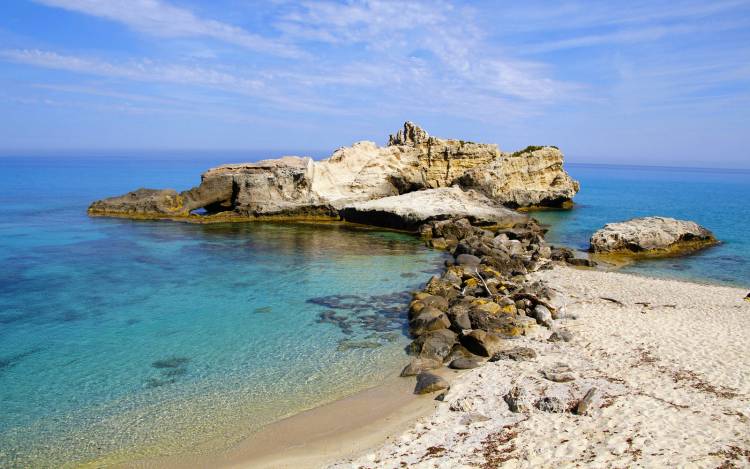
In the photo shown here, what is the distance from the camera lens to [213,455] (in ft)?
33.0

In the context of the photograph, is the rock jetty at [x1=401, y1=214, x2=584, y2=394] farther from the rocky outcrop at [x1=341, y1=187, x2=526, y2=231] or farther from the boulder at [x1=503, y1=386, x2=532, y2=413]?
the rocky outcrop at [x1=341, y1=187, x2=526, y2=231]

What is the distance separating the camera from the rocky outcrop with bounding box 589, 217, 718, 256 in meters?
30.8

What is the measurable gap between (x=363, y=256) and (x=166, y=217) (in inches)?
858

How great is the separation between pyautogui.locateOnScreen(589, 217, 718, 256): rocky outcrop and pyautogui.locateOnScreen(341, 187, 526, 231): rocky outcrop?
857 cm

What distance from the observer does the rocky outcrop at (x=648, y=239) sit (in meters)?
30.8

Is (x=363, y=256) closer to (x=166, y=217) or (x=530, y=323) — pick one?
(x=530, y=323)

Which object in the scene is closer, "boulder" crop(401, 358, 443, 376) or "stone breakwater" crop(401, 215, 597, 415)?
"stone breakwater" crop(401, 215, 597, 415)

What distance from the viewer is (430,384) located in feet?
41.2

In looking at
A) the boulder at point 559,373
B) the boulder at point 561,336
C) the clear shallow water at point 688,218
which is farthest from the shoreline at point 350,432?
the clear shallow water at point 688,218

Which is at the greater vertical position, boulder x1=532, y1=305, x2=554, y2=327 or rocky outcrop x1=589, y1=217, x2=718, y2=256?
rocky outcrop x1=589, y1=217, x2=718, y2=256

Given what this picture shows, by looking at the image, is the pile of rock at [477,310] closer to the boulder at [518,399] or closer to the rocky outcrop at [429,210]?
the boulder at [518,399]

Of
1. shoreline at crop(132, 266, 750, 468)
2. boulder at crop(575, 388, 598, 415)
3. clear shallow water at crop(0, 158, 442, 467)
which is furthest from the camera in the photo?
clear shallow water at crop(0, 158, 442, 467)

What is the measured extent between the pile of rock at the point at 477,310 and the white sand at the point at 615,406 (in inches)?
28.6

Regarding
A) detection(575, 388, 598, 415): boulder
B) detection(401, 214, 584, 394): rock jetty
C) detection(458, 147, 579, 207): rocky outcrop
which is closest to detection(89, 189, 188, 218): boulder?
detection(401, 214, 584, 394): rock jetty
